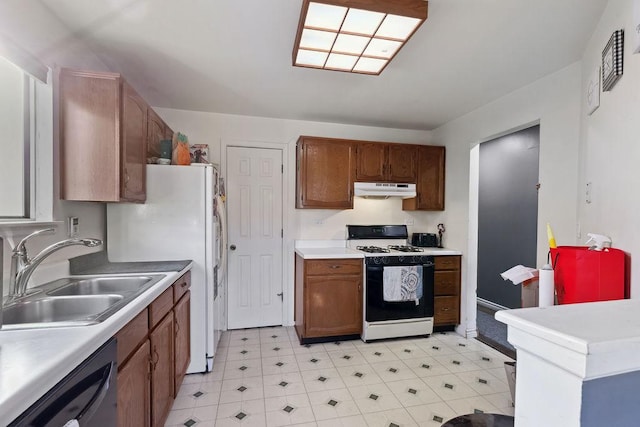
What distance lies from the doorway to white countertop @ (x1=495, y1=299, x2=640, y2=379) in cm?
301

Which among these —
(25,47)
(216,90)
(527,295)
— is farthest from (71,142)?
(527,295)

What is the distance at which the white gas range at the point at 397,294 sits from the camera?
2988 millimetres

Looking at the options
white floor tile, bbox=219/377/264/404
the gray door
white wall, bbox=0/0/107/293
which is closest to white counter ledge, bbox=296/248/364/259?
white floor tile, bbox=219/377/264/404

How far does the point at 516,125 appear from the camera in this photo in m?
2.61

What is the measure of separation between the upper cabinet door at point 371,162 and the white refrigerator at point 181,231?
1.64 m

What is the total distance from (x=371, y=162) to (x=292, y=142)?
971mm

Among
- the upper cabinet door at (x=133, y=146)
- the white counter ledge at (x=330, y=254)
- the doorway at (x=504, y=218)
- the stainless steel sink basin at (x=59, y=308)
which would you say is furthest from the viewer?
the doorway at (x=504, y=218)

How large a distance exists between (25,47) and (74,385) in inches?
68.6

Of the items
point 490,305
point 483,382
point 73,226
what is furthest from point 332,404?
point 490,305

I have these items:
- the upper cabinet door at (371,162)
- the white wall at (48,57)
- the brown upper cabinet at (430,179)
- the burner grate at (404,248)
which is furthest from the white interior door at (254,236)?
the brown upper cabinet at (430,179)

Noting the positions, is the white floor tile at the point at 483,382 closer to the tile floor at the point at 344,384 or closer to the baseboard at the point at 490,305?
the tile floor at the point at 344,384

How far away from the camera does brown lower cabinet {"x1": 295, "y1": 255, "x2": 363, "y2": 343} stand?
9.55 ft

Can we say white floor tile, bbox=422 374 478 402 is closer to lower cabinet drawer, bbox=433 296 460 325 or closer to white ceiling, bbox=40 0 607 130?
lower cabinet drawer, bbox=433 296 460 325

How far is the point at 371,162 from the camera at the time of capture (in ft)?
11.0
